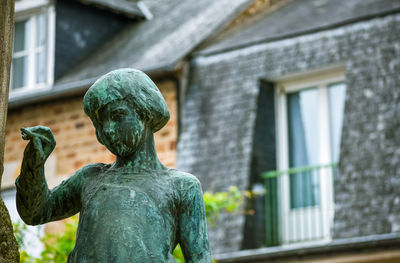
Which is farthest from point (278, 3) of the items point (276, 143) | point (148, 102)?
point (148, 102)

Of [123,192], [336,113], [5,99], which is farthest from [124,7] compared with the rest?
[123,192]

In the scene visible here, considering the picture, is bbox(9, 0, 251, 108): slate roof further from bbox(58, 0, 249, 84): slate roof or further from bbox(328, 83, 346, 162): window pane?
bbox(328, 83, 346, 162): window pane

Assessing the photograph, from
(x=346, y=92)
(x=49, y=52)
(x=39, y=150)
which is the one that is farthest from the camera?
(x=49, y=52)

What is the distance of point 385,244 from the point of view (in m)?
14.4

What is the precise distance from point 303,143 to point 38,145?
11.8 meters

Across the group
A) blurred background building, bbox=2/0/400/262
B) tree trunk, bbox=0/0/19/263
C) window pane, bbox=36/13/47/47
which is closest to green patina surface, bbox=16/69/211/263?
tree trunk, bbox=0/0/19/263

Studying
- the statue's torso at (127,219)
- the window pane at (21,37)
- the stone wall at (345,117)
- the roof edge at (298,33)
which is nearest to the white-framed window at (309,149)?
the stone wall at (345,117)

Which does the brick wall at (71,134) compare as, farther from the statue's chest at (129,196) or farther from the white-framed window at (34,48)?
the statue's chest at (129,196)

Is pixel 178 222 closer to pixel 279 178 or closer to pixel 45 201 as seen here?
pixel 45 201

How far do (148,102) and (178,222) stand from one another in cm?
52

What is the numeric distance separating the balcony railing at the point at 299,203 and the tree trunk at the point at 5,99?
1106 centimetres

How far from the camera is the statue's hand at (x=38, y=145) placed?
16.2 ft

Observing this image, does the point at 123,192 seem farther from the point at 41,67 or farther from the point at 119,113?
the point at 41,67

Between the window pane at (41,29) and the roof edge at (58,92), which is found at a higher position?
the window pane at (41,29)
